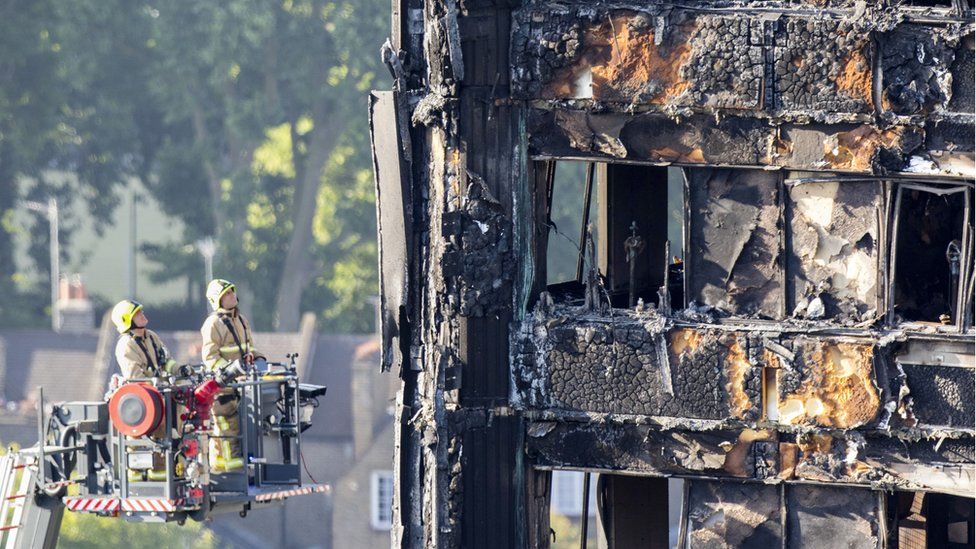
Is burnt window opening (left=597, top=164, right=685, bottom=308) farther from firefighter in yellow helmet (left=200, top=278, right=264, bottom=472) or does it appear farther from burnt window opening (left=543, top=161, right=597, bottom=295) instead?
burnt window opening (left=543, top=161, right=597, bottom=295)

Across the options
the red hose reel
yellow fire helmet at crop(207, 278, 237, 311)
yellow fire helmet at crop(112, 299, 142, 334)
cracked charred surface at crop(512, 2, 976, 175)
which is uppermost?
cracked charred surface at crop(512, 2, 976, 175)

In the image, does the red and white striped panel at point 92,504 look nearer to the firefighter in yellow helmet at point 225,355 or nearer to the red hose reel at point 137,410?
the red hose reel at point 137,410

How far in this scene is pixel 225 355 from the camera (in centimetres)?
1659

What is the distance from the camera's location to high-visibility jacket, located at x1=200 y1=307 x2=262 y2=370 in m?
16.4

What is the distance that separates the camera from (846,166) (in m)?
14.7

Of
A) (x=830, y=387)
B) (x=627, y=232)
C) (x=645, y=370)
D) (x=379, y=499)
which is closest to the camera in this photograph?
(x=830, y=387)

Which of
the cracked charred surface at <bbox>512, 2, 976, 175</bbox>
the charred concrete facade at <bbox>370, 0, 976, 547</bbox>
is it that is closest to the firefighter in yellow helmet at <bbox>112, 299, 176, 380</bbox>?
the charred concrete facade at <bbox>370, 0, 976, 547</bbox>

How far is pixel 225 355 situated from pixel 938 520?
748 cm

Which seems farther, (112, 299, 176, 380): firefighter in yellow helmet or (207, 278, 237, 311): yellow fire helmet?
(207, 278, 237, 311): yellow fire helmet

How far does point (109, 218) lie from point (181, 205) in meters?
3.17

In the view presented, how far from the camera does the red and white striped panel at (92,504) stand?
50.2 feet

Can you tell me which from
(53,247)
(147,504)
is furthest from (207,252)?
(147,504)

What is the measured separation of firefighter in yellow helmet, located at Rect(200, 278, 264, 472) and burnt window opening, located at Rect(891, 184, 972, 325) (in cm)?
579

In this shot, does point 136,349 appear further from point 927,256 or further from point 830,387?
point 927,256
